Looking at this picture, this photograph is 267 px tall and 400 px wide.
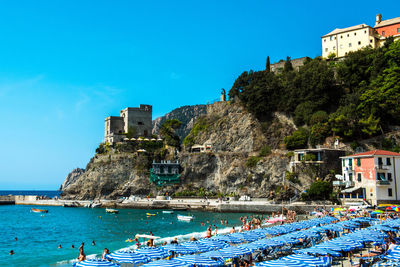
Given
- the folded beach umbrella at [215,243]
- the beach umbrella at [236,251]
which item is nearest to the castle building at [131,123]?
the folded beach umbrella at [215,243]

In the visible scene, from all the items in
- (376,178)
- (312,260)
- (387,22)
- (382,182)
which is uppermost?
(387,22)

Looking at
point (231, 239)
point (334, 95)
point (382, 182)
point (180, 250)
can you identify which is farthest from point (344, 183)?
point (180, 250)

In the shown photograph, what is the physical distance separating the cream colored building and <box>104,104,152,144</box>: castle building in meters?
43.4

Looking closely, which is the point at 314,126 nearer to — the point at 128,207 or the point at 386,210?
the point at 386,210

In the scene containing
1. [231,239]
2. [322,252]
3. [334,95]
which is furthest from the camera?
[334,95]

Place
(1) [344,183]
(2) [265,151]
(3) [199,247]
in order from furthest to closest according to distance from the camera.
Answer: (2) [265,151] → (1) [344,183] → (3) [199,247]

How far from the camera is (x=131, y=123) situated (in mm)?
86938

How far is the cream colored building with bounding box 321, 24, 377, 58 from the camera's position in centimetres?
6262

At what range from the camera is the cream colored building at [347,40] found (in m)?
62.6

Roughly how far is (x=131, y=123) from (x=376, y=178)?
2278 inches

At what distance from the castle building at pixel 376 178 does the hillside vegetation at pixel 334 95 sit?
6392 millimetres

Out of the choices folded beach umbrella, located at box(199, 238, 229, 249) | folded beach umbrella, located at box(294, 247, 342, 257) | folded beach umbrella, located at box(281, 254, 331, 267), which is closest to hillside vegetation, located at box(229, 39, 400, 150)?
folded beach umbrella, located at box(199, 238, 229, 249)

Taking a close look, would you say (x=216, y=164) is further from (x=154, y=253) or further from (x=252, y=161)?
(x=154, y=253)

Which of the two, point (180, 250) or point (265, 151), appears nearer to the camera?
point (180, 250)
